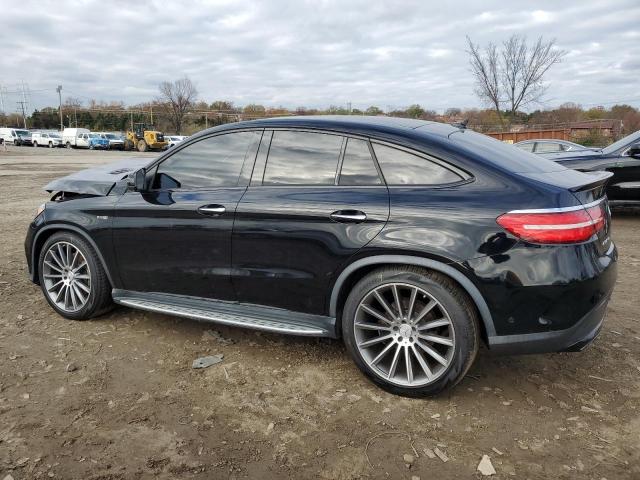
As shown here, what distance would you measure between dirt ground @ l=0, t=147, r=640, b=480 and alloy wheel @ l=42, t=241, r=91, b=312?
224 mm

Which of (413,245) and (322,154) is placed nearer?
(413,245)

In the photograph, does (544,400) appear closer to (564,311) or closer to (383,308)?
(564,311)

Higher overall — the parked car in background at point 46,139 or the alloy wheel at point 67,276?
the parked car in background at point 46,139

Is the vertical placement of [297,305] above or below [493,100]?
below

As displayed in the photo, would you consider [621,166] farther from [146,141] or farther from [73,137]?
[73,137]

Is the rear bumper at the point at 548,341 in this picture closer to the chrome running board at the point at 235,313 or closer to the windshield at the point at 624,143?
the chrome running board at the point at 235,313

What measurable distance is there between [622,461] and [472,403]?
31.2 inches

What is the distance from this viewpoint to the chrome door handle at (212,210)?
3.49 meters

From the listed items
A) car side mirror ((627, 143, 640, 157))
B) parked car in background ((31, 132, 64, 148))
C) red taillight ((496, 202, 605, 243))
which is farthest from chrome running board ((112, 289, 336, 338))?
parked car in background ((31, 132, 64, 148))

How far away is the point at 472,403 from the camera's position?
3.04 meters

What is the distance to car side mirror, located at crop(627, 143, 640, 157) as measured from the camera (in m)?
8.01

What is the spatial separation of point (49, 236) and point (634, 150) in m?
8.23

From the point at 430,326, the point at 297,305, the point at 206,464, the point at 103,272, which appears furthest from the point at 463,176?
the point at 103,272

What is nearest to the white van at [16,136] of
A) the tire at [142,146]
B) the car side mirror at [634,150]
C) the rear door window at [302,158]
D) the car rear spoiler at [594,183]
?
the tire at [142,146]
